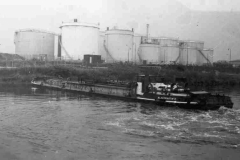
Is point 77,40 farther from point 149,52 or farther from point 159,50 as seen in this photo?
point 159,50

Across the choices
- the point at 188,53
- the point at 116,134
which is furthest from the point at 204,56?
the point at 116,134

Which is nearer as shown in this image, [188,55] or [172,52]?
[172,52]

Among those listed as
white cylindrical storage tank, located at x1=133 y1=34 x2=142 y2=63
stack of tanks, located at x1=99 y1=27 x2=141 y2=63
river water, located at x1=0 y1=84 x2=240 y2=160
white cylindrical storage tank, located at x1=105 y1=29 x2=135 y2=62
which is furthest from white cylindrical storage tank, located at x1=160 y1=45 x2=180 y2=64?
river water, located at x1=0 y1=84 x2=240 y2=160

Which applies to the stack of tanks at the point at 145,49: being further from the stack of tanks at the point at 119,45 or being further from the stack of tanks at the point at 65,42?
the stack of tanks at the point at 65,42

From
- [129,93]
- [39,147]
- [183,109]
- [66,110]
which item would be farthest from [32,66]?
[39,147]

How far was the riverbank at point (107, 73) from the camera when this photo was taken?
5216cm

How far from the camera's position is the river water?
13.6 meters

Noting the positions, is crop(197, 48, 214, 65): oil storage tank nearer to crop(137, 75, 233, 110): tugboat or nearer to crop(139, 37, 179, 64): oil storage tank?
crop(139, 37, 179, 64): oil storage tank

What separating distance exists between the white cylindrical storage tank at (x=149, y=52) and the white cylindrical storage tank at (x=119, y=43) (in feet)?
18.0

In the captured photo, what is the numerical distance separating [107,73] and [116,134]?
3686 cm

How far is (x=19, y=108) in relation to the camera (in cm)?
2464

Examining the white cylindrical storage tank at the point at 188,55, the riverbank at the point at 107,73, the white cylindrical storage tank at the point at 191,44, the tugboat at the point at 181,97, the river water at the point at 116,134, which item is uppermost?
the white cylindrical storage tank at the point at 191,44

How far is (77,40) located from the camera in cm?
6144

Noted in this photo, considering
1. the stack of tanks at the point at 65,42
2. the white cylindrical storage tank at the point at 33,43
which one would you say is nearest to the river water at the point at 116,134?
the stack of tanks at the point at 65,42
